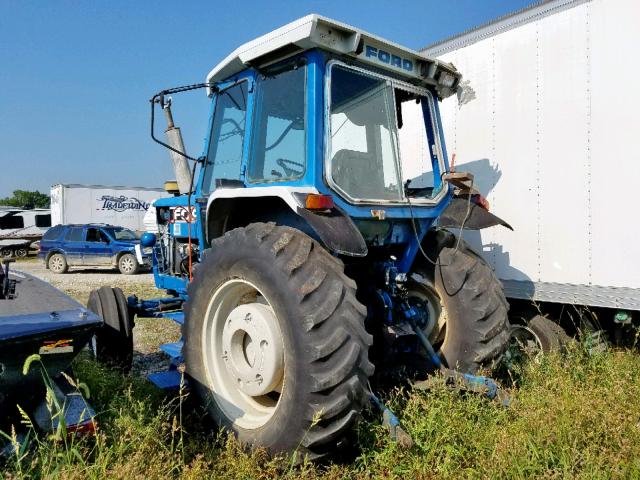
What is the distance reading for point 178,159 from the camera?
4.41 metres

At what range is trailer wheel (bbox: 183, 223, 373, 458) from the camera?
8.08 ft

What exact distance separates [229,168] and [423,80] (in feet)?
5.48

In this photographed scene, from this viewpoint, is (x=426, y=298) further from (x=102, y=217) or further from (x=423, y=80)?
(x=102, y=217)

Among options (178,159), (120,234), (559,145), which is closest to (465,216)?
(559,145)

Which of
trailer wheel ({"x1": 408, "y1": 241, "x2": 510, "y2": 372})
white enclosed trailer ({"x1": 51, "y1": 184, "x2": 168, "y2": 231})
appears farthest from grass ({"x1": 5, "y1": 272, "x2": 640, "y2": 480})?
white enclosed trailer ({"x1": 51, "y1": 184, "x2": 168, "y2": 231})

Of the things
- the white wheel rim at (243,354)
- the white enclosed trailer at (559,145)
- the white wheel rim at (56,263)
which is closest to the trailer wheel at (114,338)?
the white wheel rim at (243,354)

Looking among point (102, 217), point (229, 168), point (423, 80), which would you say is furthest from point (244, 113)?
point (102, 217)

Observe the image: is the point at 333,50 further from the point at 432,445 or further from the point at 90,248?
the point at 90,248

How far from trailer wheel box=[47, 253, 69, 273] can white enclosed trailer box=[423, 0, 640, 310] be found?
15214 millimetres

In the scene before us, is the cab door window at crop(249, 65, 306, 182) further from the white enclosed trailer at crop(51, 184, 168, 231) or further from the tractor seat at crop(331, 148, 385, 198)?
the white enclosed trailer at crop(51, 184, 168, 231)

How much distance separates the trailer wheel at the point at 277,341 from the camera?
246cm

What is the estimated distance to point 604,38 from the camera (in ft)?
12.7

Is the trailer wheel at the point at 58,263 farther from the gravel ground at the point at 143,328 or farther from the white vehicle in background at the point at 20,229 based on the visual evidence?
the white vehicle in background at the point at 20,229

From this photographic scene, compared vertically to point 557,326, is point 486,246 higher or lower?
higher
